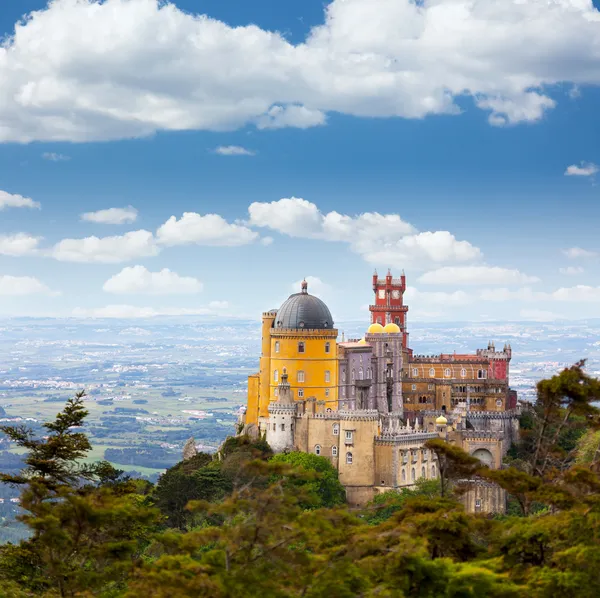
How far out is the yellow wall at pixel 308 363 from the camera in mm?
97312

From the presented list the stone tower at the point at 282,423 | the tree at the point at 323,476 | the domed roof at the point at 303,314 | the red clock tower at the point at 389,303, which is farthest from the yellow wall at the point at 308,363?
the red clock tower at the point at 389,303

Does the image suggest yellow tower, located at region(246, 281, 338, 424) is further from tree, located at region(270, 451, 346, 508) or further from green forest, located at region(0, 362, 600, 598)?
green forest, located at region(0, 362, 600, 598)

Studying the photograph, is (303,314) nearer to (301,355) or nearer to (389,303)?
(301,355)

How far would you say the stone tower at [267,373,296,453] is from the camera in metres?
92.7

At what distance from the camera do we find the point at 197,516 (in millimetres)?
85812

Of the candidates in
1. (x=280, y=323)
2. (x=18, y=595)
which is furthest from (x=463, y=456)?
(x=280, y=323)

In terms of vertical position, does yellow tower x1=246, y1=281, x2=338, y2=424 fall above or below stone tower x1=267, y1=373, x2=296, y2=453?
above

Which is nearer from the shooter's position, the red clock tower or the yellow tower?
the yellow tower

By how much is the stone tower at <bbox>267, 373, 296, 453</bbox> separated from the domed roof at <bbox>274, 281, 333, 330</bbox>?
259 inches

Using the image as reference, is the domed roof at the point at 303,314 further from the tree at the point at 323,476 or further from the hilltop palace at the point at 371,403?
the tree at the point at 323,476

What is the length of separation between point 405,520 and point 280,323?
178 ft

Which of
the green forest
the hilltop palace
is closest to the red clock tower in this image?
the hilltop palace

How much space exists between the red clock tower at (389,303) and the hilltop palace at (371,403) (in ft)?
47.3

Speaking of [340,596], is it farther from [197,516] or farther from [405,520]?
[197,516]
